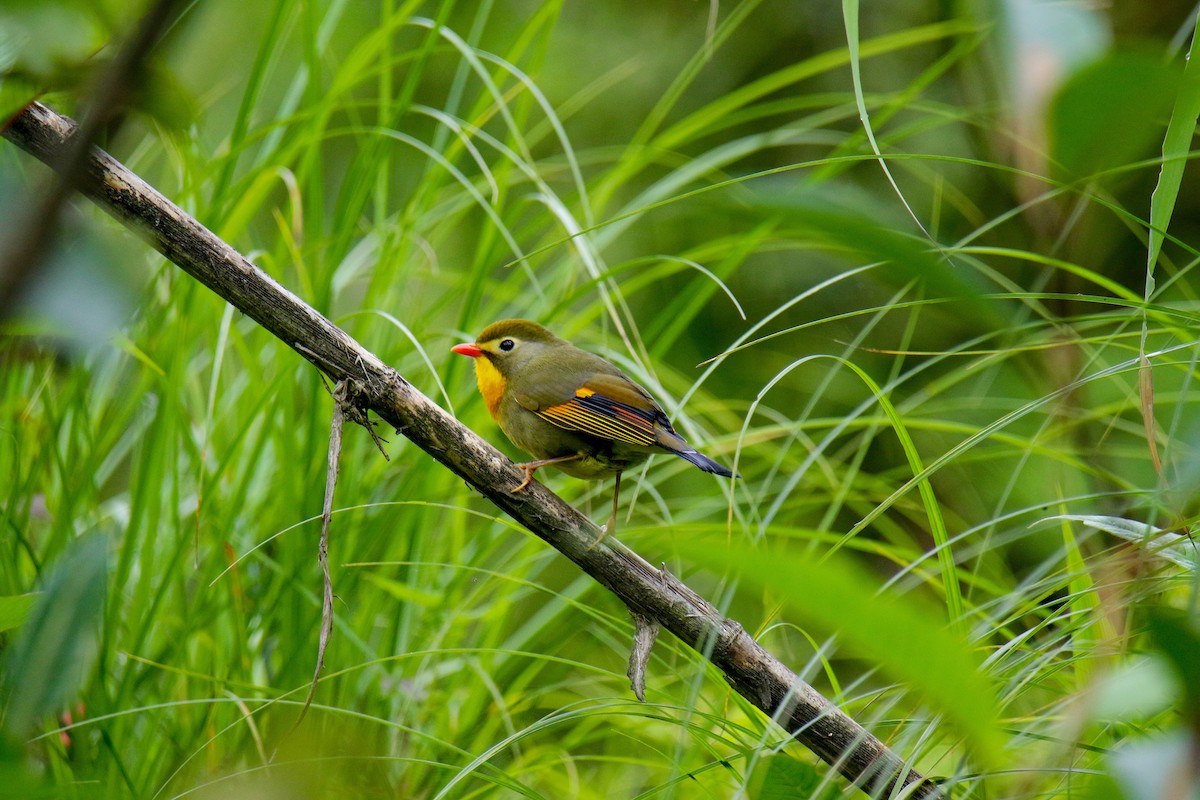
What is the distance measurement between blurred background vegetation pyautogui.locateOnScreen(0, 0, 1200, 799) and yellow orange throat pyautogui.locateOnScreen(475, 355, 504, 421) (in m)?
0.07

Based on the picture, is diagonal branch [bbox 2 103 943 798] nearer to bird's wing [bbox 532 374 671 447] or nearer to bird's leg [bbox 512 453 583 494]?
bird's leg [bbox 512 453 583 494]

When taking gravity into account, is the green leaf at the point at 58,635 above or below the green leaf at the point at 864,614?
below

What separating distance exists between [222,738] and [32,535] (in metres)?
0.72

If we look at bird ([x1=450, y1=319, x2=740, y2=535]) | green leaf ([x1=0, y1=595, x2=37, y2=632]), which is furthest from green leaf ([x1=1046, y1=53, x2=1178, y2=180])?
bird ([x1=450, y1=319, x2=740, y2=535])

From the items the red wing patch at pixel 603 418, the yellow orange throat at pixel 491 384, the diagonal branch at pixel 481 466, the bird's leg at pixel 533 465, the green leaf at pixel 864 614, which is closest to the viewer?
the green leaf at pixel 864 614

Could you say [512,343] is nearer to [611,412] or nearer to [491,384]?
[491,384]

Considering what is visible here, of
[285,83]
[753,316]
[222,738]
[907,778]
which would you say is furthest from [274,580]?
[285,83]

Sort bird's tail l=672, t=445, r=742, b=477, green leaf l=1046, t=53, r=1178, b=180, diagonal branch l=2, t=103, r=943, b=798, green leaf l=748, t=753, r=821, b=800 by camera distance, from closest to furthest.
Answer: green leaf l=1046, t=53, r=1178, b=180 → green leaf l=748, t=753, r=821, b=800 → diagonal branch l=2, t=103, r=943, b=798 → bird's tail l=672, t=445, r=742, b=477

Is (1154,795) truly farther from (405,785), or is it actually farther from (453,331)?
(453,331)

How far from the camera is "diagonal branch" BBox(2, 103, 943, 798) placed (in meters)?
1.47

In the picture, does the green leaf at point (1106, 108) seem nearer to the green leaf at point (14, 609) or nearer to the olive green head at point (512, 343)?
the green leaf at point (14, 609)

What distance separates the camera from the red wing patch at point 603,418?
7.68 feet

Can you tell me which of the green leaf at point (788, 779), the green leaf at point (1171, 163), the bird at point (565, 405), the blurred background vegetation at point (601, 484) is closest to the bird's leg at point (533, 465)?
the bird at point (565, 405)

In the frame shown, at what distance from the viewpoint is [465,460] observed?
1735 millimetres
